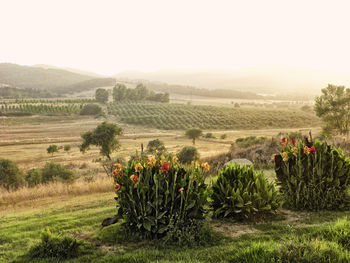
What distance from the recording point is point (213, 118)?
110 metres

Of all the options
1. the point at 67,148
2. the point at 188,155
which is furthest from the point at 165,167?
the point at 67,148

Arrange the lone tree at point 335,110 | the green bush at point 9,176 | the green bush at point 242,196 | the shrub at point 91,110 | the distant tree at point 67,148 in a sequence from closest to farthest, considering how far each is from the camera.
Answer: the green bush at point 242,196, the green bush at point 9,176, the lone tree at point 335,110, the distant tree at point 67,148, the shrub at point 91,110

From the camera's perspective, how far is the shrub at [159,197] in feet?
19.5

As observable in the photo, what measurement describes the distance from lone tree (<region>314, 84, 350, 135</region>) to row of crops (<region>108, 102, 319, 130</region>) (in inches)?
2148

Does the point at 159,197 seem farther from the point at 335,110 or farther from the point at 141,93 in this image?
the point at 141,93

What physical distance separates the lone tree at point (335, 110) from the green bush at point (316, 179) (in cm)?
3776

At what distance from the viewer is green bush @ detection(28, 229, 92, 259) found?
5445 mm

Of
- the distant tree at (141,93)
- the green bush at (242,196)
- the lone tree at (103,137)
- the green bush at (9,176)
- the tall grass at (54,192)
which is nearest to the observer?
the green bush at (242,196)

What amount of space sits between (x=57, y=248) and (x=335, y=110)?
44.2 m

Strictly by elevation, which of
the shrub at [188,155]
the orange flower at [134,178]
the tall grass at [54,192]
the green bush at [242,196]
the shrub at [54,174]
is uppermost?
the orange flower at [134,178]

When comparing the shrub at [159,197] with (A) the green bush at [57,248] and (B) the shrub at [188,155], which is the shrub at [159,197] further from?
(B) the shrub at [188,155]

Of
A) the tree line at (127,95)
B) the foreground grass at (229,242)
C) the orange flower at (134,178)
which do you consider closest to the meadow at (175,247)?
the foreground grass at (229,242)

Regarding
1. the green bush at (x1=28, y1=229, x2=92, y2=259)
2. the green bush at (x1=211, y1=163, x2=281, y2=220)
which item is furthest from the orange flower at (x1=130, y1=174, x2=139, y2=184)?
the green bush at (x1=211, y1=163, x2=281, y2=220)

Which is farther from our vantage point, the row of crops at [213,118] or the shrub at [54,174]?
the row of crops at [213,118]
